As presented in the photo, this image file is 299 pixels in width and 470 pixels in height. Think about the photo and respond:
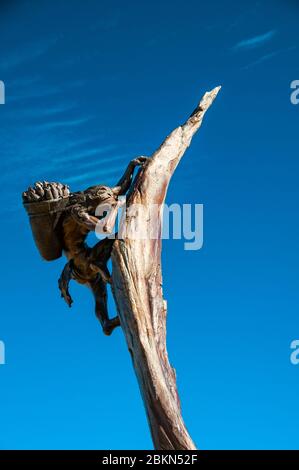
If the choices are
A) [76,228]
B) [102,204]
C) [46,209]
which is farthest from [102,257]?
[46,209]

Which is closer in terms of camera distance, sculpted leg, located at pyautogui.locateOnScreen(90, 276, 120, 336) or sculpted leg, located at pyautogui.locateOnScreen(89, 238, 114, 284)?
sculpted leg, located at pyautogui.locateOnScreen(89, 238, 114, 284)

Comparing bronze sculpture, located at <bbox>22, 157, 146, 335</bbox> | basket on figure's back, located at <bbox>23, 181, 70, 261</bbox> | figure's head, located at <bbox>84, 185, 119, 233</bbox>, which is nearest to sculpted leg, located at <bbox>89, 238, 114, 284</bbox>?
bronze sculpture, located at <bbox>22, 157, 146, 335</bbox>

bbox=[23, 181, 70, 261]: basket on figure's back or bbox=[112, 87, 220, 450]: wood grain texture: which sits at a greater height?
bbox=[23, 181, 70, 261]: basket on figure's back

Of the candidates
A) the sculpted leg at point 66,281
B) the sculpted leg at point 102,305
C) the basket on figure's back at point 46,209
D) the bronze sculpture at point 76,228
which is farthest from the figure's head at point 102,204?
the sculpted leg at point 102,305

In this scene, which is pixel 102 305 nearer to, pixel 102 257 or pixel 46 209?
pixel 102 257

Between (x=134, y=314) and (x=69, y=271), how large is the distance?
2081 mm

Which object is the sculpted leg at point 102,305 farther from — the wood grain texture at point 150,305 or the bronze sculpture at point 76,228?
the wood grain texture at point 150,305

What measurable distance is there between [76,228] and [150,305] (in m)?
2.03

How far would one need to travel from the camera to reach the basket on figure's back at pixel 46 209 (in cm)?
1382

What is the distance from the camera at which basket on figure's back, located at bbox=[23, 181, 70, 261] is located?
1382 centimetres

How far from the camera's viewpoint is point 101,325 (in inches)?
546

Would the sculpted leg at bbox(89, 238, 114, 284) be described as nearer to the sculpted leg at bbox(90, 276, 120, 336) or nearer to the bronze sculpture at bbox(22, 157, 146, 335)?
the bronze sculpture at bbox(22, 157, 146, 335)
